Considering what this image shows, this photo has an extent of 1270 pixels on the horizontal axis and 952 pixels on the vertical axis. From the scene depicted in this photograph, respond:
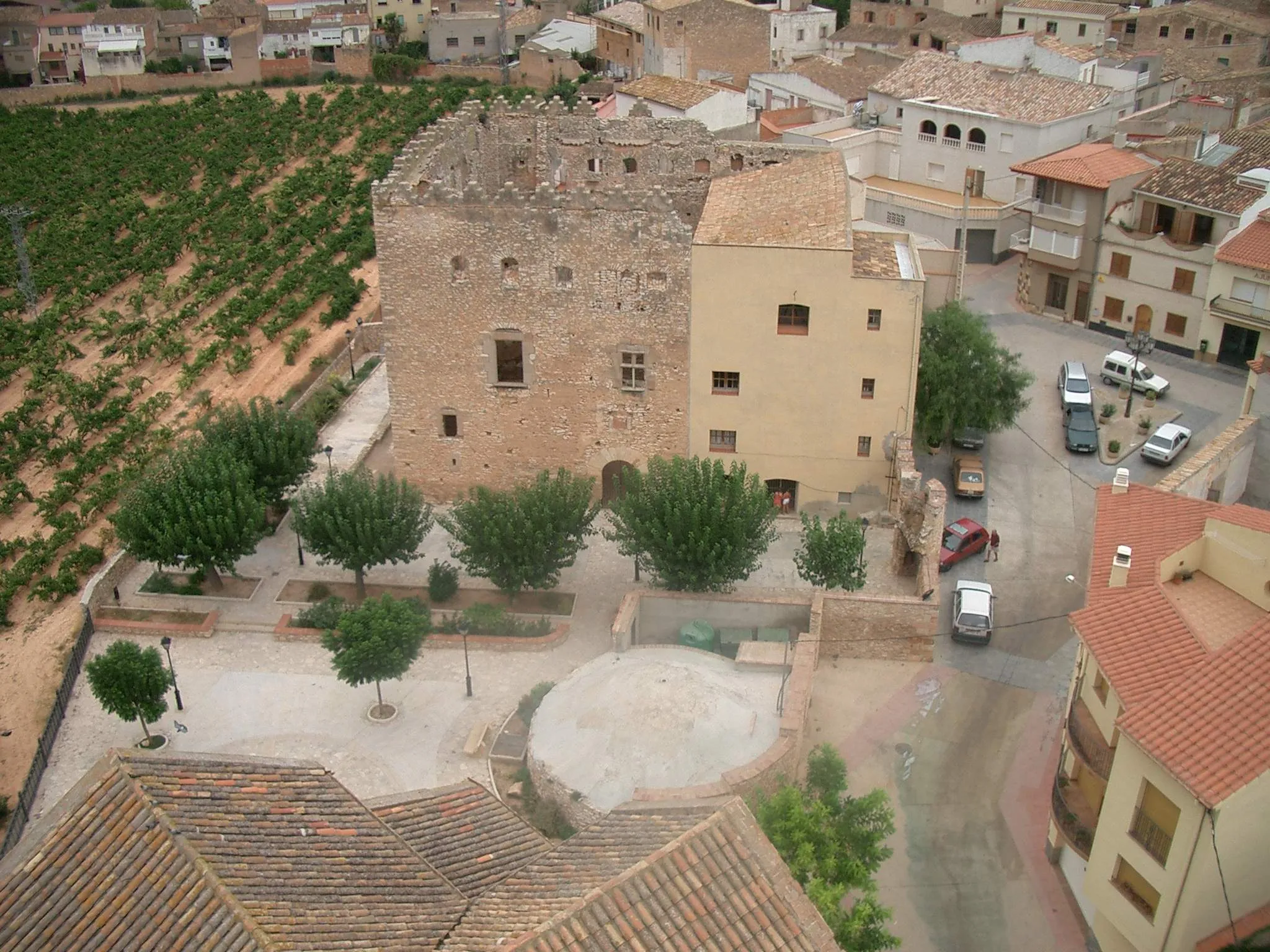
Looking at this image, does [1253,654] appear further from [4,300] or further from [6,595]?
[4,300]

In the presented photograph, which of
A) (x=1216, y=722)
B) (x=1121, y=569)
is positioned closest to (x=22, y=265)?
(x=1121, y=569)

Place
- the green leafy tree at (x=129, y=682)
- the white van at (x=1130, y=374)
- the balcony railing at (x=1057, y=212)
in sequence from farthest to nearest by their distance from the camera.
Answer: the balcony railing at (x=1057, y=212) < the white van at (x=1130, y=374) < the green leafy tree at (x=129, y=682)

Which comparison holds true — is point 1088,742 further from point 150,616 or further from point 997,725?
point 150,616

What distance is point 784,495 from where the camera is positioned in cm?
4219

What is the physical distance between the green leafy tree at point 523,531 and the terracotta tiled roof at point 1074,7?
64.1 m

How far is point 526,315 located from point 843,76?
137ft

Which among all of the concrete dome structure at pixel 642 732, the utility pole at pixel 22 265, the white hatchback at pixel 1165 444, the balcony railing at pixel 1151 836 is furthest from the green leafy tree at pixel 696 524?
the utility pole at pixel 22 265

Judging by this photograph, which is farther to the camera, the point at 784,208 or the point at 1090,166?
the point at 1090,166

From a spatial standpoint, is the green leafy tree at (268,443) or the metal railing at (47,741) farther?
the green leafy tree at (268,443)

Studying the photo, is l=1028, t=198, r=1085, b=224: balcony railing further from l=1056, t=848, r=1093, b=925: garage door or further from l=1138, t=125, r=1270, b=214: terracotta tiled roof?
l=1056, t=848, r=1093, b=925: garage door

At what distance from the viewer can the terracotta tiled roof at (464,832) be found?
23328 mm

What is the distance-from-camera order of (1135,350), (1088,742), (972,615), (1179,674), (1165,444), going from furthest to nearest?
(1135,350) → (1165,444) → (972,615) → (1088,742) → (1179,674)

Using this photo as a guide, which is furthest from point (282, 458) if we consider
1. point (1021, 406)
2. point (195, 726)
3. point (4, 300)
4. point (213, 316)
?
point (4, 300)

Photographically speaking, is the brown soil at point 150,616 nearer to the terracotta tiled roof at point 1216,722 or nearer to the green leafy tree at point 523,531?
the green leafy tree at point 523,531
